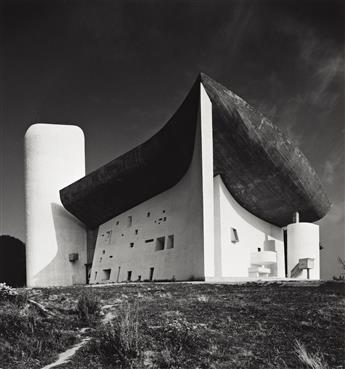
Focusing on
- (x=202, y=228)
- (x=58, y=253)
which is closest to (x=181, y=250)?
(x=202, y=228)

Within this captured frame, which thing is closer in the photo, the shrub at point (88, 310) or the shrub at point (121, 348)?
the shrub at point (121, 348)

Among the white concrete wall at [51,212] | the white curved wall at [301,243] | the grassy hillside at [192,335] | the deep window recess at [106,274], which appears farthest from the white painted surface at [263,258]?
the grassy hillside at [192,335]

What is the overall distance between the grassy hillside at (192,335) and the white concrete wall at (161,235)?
42.5 ft

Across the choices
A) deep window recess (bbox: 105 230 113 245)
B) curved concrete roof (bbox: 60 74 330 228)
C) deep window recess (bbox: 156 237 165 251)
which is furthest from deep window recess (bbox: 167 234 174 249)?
deep window recess (bbox: 105 230 113 245)

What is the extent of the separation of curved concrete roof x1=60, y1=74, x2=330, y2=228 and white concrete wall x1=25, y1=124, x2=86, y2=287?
119 inches

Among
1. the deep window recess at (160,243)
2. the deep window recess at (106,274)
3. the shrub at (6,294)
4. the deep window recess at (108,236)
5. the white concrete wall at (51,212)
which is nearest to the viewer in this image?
the shrub at (6,294)

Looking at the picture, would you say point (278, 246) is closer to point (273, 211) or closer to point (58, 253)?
point (273, 211)

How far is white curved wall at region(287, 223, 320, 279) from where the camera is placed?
31.9 m

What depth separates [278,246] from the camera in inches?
1347

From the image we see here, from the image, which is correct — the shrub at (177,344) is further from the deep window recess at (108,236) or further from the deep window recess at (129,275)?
the deep window recess at (108,236)

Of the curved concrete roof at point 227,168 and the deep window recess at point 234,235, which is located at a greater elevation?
the curved concrete roof at point 227,168

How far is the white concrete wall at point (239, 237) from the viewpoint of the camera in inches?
1077

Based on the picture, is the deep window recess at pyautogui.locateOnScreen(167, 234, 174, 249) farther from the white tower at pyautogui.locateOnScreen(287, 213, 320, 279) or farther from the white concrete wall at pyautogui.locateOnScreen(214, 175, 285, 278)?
the white tower at pyautogui.locateOnScreen(287, 213, 320, 279)

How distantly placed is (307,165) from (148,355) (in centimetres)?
2550
